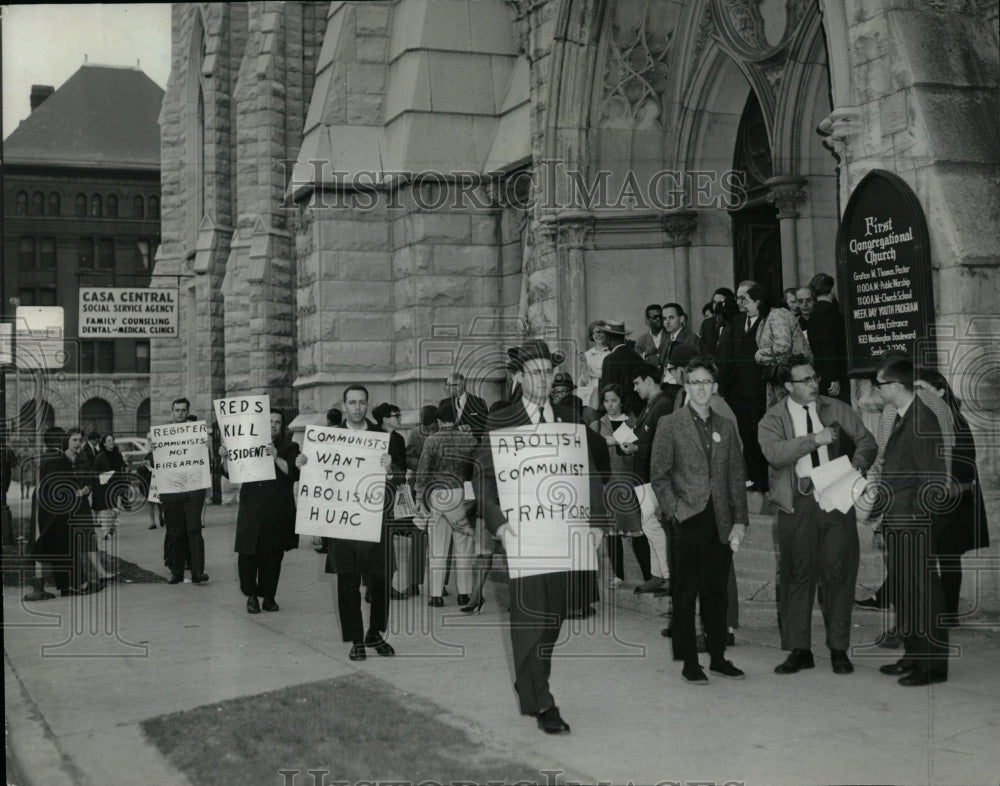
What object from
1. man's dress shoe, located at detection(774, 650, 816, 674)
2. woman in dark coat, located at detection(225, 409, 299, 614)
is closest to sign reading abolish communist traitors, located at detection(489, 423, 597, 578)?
man's dress shoe, located at detection(774, 650, 816, 674)

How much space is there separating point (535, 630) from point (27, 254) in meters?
60.9

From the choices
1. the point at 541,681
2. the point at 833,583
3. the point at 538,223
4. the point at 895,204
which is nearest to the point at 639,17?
the point at 538,223

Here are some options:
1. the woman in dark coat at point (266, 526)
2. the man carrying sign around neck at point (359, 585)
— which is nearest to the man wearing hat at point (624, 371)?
the woman in dark coat at point (266, 526)

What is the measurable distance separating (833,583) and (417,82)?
35.4ft

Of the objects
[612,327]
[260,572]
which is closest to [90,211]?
[612,327]

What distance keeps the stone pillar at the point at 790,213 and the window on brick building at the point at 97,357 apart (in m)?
53.0

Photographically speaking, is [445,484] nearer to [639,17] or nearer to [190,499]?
[190,499]

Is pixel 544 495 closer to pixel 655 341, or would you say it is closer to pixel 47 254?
pixel 655 341

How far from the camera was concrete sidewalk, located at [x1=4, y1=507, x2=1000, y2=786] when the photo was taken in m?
5.45

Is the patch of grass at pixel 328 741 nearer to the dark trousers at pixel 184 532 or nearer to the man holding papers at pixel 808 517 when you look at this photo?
the man holding papers at pixel 808 517

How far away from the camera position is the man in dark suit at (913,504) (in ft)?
22.6

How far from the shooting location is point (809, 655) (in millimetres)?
7234

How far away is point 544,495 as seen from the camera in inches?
248

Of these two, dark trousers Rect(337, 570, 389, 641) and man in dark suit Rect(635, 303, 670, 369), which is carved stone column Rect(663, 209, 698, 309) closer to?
man in dark suit Rect(635, 303, 670, 369)
